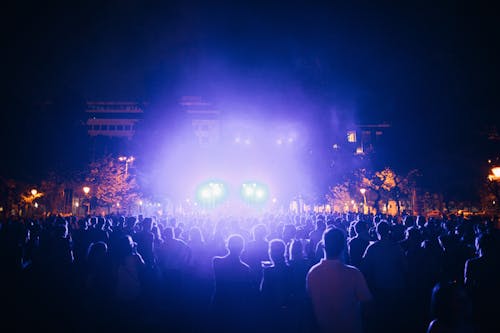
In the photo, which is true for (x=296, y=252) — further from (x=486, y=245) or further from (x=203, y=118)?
(x=203, y=118)

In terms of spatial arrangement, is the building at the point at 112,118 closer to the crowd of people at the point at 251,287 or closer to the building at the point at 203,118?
the building at the point at 203,118

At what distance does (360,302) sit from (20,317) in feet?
24.3

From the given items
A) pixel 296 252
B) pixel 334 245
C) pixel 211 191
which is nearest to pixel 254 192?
pixel 211 191

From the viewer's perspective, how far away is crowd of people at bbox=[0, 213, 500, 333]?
3891mm

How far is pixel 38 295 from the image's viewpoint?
799 centimetres

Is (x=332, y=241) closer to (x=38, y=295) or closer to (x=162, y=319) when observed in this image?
(x=162, y=319)

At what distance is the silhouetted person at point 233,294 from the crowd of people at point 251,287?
0.02 metres

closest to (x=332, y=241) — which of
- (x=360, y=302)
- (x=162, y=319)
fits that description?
(x=360, y=302)

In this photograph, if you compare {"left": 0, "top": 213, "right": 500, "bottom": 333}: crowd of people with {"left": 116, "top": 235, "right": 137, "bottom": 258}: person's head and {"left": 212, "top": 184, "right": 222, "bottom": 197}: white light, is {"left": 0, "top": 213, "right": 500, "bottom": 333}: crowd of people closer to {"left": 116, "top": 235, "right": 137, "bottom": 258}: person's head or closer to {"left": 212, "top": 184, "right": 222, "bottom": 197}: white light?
{"left": 116, "top": 235, "right": 137, "bottom": 258}: person's head

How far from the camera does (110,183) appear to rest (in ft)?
149

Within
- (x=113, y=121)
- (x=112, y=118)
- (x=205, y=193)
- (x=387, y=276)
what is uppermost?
(x=112, y=118)

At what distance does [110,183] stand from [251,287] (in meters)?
43.4

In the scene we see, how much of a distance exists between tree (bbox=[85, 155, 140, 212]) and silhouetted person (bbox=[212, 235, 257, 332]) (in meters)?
39.0

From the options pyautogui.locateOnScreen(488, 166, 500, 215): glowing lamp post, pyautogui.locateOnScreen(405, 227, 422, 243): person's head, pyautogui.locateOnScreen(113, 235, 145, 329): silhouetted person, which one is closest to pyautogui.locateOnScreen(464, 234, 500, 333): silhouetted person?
pyautogui.locateOnScreen(405, 227, 422, 243): person's head
